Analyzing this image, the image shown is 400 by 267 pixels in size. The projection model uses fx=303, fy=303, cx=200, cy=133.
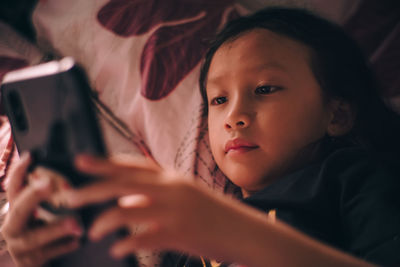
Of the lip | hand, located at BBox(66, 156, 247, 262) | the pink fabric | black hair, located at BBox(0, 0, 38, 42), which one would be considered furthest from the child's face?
black hair, located at BBox(0, 0, 38, 42)

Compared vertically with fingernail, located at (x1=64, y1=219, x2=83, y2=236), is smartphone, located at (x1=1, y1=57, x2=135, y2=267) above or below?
above

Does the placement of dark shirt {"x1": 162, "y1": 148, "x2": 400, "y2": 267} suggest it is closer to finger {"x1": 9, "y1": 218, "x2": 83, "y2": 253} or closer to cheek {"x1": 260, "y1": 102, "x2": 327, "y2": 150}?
cheek {"x1": 260, "y1": 102, "x2": 327, "y2": 150}

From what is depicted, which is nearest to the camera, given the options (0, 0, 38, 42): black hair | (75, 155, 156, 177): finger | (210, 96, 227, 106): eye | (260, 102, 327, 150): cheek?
(75, 155, 156, 177): finger

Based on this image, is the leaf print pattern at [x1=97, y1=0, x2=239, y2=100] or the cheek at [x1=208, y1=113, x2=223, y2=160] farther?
the leaf print pattern at [x1=97, y1=0, x2=239, y2=100]

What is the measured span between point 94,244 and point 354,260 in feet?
0.94

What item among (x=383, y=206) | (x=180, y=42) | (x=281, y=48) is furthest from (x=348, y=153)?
(x=180, y=42)

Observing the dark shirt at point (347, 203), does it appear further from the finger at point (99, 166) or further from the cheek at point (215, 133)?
the finger at point (99, 166)

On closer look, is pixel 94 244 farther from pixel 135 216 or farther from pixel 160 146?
pixel 160 146

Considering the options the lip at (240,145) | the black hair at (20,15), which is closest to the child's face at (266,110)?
the lip at (240,145)

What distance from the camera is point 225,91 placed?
0.62 metres

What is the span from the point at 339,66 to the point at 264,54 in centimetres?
21

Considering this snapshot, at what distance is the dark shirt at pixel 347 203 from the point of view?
39 centimetres

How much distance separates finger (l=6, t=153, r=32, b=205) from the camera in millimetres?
350

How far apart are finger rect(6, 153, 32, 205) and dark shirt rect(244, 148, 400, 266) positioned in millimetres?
355
